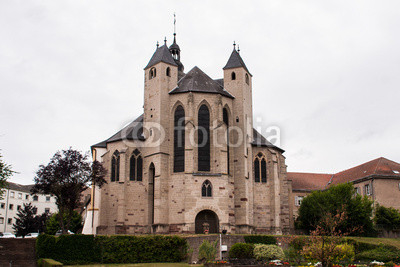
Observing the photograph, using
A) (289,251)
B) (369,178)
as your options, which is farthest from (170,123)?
(369,178)

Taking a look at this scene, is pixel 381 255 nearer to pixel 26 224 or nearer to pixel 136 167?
pixel 136 167

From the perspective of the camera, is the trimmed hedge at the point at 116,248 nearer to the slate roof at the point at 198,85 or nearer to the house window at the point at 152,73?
the slate roof at the point at 198,85

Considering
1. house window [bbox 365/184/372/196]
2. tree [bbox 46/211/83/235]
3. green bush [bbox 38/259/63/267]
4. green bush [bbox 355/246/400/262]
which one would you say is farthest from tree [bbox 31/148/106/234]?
house window [bbox 365/184/372/196]

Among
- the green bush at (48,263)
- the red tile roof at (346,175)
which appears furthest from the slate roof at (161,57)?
the red tile roof at (346,175)

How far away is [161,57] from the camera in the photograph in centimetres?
4469

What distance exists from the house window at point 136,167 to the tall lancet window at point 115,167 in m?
1.54

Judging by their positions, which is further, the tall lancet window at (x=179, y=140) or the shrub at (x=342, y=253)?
the tall lancet window at (x=179, y=140)

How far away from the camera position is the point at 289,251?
95.7 feet

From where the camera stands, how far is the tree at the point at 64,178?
34.1 m

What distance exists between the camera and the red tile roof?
180ft

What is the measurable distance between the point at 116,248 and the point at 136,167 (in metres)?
13.0

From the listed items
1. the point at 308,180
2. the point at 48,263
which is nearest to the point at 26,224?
the point at 308,180

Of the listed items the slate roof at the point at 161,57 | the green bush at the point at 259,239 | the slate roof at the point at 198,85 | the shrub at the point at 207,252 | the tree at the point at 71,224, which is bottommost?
the shrub at the point at 207,252

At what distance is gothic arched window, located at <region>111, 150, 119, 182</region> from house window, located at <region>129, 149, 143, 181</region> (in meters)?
1.54
